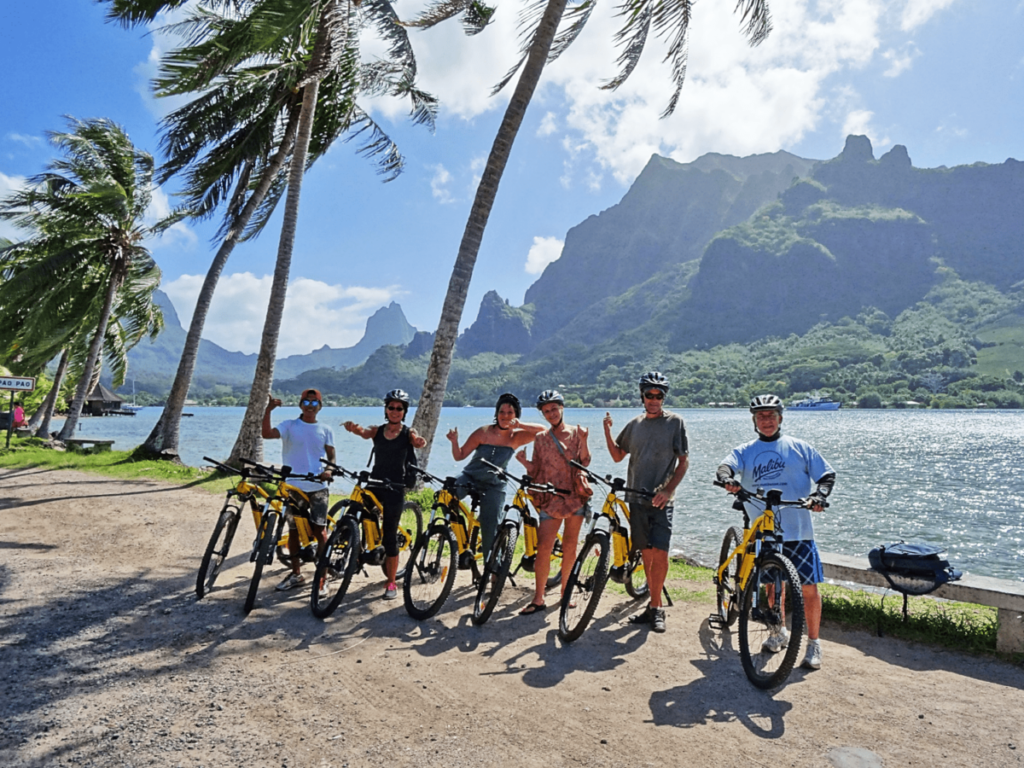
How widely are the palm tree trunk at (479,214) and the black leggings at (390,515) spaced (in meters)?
4.81

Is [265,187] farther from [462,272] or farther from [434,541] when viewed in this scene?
[434,541]

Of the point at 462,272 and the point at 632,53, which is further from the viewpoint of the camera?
the point at 632,53

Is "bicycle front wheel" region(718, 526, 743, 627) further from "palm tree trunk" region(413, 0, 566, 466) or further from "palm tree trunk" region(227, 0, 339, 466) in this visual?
"palm tree trunk" region(227, 0, 339, 466)

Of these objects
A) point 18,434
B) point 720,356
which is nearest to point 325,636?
point 18,434

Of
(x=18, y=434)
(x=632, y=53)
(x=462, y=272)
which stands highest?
(x=632, y=53)

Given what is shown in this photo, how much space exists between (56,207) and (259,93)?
11591mm

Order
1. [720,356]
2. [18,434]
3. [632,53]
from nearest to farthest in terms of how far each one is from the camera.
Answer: [632,53], [18,434], [720,356]

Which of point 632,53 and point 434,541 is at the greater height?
point 632,53

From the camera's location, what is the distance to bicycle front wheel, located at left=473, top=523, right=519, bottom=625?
18.2ft

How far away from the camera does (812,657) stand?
4.88m

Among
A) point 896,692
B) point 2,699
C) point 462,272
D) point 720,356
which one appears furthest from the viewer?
point 720,356

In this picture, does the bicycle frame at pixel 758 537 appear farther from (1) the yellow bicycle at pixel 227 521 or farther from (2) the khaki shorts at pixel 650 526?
(1) the yellow bicycle at pixel 227 521

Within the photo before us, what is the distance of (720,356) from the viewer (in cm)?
16312

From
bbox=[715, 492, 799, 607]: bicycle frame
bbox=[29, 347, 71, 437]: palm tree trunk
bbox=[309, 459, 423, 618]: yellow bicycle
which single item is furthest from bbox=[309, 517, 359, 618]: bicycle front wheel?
bbox=[29, 347, 71, 437]: palm tree trunk
